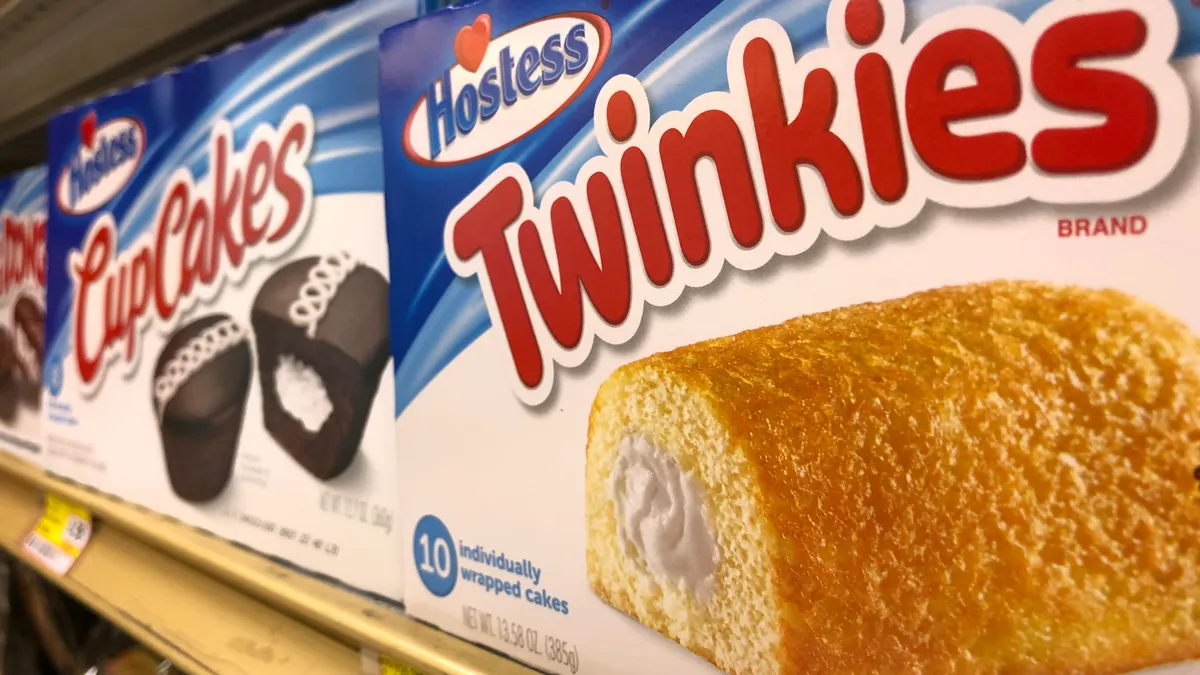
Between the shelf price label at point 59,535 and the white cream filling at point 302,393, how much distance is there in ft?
2.00

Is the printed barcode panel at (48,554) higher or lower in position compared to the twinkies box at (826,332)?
lower

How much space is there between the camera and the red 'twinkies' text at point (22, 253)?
1459 mm

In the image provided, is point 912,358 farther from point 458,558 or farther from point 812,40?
point 458,558

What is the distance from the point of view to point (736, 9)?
507 mm

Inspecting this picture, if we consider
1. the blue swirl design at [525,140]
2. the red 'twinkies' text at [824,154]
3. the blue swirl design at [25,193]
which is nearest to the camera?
the red 'twinkies' text at [824,154]

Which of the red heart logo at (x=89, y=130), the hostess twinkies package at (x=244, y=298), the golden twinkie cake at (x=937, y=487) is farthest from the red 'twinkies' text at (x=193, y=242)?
the golden twinkie cake at (x=937, y=487)

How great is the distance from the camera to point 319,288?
0.85m

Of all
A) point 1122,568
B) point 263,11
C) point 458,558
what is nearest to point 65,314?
point 263,11

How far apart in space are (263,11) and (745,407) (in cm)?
96

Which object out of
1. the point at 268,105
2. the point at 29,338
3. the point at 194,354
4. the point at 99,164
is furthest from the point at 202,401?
the point at 29,338

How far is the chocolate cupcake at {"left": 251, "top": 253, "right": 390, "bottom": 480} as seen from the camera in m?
0.80

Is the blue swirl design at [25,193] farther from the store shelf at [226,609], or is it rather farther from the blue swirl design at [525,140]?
the blue swirl design at [525,140]

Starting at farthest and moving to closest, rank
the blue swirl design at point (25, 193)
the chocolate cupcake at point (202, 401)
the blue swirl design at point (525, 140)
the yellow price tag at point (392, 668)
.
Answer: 1. the blue swirl design at point (25, 193)
2. the chocolate cupcake at point (202, 401)
3. the yellow price tag at point (392, 668)
4. the blue swirl design at point (525, 140)

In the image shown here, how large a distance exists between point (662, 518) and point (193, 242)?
0.82m
